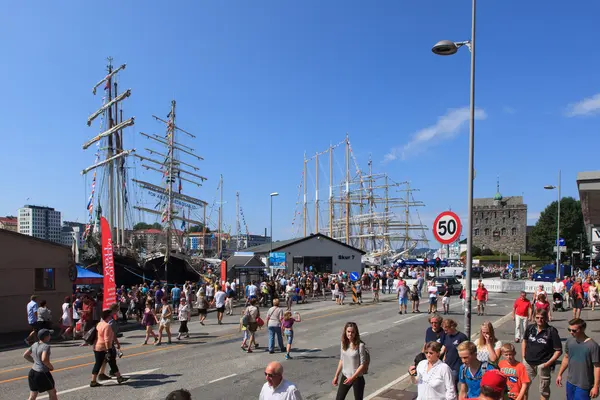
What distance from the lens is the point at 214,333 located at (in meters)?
17.1

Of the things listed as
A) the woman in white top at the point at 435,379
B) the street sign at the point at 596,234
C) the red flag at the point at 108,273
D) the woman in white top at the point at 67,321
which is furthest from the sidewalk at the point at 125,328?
the woman in white top at the point at 435,379

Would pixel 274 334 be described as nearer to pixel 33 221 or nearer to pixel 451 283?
pixel 451 283

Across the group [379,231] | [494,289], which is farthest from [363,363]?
[379,231]

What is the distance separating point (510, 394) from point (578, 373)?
43.8 inches

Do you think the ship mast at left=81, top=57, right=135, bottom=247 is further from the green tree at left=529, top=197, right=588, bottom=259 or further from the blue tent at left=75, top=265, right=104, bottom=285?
the green tree at left=529, top=197, right=588, bottom=259

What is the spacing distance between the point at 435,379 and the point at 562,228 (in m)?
88.2

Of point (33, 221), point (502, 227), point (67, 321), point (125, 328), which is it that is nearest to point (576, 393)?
point (67, 321)

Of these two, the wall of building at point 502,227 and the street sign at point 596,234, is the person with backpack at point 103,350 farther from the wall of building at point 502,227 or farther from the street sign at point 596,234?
the wall of building at point 502,227

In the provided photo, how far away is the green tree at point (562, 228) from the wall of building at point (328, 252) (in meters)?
46.3

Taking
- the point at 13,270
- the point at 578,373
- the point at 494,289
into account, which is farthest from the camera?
the point at 494,289

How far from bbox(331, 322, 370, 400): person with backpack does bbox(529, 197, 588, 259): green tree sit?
84.0 meters

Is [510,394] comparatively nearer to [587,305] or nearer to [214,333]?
[214,333]

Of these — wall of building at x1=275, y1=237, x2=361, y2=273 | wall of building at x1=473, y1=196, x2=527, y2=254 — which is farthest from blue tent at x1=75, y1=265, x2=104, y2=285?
wall of building at x1=473, y1=196, x2=527, y2=254

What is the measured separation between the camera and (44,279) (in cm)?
→ 1959
